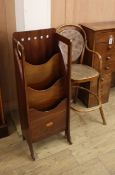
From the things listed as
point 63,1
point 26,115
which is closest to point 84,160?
point 26,115

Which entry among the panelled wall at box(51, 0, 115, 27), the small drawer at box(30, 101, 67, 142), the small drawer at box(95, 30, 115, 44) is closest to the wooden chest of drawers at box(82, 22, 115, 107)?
the small drawer at box(95, 30, 115, 44)

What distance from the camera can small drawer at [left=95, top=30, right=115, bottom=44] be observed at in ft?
6.89

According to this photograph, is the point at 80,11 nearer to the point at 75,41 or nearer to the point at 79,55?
the point at 75,41

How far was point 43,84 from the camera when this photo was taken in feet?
5.77

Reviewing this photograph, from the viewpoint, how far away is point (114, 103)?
2.59 meters

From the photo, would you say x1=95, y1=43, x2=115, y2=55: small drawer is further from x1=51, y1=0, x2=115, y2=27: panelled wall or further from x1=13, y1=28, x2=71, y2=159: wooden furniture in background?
x1=13, y1=28, x2=71, y2=159: wooden furniture in background

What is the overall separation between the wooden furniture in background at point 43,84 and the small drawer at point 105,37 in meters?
0.53

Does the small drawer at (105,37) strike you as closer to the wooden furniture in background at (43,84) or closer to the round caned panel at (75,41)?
the round caned panel at (75,41)

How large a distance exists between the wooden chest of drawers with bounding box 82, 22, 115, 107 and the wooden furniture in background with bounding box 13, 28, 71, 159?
0.51m

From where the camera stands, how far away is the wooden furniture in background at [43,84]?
5.39 ft

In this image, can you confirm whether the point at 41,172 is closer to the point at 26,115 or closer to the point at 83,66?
the point at 26,115

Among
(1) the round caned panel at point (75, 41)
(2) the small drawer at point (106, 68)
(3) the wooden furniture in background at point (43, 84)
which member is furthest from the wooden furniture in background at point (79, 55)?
(3) the wooden furniture in background at point (43, 84)

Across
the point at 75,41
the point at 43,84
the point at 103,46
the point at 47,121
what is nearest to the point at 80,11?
the point at 75,41

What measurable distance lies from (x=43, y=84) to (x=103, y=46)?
0.81 meters
